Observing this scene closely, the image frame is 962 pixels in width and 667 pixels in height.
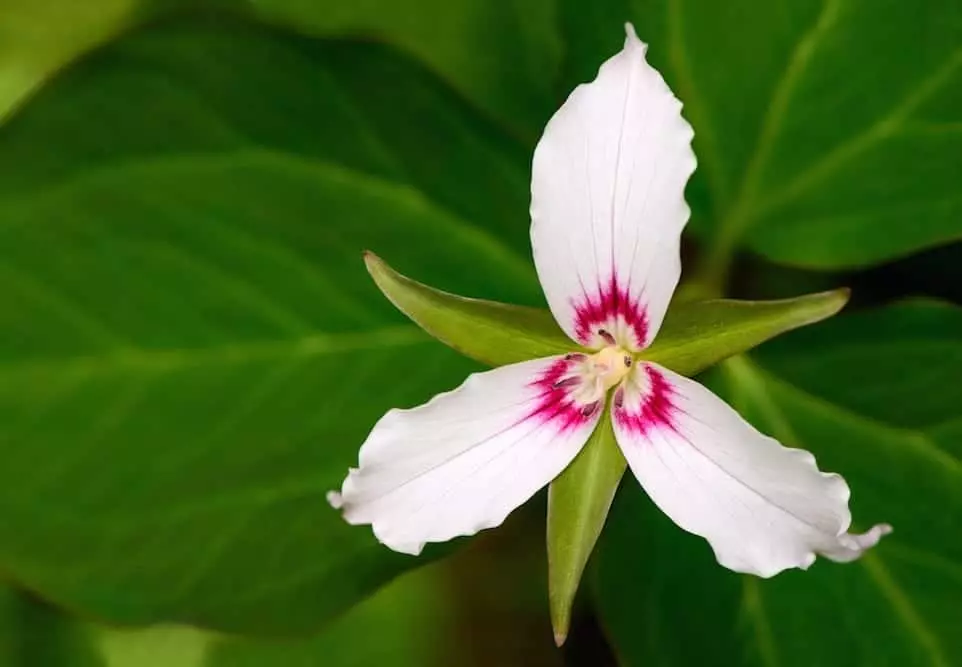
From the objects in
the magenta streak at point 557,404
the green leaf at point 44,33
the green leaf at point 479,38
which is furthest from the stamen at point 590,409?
the green leaf at point 44,33

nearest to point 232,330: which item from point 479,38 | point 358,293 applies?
point 358,293

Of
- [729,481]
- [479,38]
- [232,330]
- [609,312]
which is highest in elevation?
[479,38]

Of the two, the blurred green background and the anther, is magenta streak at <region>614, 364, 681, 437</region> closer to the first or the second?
the anther

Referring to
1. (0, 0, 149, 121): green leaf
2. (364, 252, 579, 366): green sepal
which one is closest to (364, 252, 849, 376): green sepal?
(364, 252, 579, 366): green sepal

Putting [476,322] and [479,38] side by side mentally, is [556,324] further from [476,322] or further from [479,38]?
[479,38]

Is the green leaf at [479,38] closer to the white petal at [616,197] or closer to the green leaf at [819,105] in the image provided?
the green leaf at [819,105]

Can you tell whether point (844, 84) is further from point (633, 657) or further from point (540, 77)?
point (633, 657)
